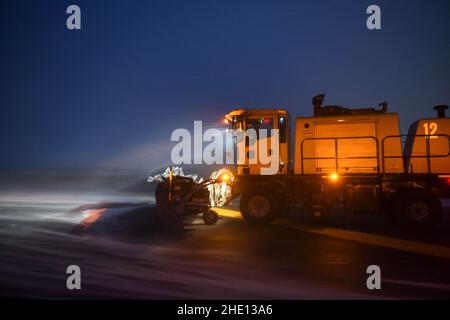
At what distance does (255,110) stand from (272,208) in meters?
3.29

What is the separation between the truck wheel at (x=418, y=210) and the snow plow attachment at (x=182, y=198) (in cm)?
529

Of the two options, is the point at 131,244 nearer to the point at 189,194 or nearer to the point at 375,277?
the point at 189,194

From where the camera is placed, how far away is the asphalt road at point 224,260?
535 cm

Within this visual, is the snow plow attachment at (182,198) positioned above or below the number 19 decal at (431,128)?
below

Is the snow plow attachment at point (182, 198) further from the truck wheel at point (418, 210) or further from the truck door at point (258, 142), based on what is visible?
the truck wheel at point (418, 210)

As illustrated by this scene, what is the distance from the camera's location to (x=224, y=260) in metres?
7.04

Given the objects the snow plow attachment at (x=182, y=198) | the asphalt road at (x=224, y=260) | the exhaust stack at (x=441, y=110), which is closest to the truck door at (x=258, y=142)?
the snow plow attachment at (x=182, y=198)

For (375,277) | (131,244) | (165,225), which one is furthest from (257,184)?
(375,277)

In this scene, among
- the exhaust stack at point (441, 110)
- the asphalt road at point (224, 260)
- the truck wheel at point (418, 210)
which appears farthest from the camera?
the exhaust stack at point (441, 110)

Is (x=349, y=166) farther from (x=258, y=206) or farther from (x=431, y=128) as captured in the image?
(x=258, y=206)

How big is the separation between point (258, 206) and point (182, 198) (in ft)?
8.20

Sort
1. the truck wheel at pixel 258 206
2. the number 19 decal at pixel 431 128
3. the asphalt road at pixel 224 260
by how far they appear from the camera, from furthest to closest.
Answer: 1. the truck wheel at pixel 258 206
2. the number 19 decal at pixel 431 128
3. the asphalt road at pixel 224 260

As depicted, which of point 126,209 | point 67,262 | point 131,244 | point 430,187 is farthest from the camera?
point 126,209
